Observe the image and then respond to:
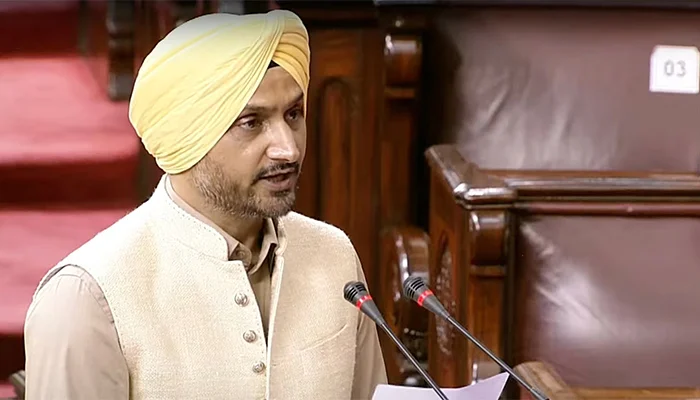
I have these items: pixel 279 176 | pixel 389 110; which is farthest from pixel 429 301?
pixel 389 110

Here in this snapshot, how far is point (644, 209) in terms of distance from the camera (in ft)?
6.70

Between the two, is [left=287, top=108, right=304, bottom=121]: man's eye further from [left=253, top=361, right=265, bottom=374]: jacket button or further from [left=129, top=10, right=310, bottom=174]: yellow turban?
[left=253, top=361, right=265, bottom=374]: jacket button

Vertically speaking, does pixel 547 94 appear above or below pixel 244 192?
below

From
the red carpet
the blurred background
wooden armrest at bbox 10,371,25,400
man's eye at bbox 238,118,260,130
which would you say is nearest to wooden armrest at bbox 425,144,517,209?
the blurred background

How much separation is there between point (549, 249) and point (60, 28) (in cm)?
176

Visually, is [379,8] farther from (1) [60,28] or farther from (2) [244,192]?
(2) [244,192]

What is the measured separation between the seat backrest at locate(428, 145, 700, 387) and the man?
0.54 meters

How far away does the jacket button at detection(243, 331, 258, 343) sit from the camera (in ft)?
4.77

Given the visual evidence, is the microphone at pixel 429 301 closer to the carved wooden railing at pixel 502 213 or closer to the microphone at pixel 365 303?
the microphone at pixel 365 303

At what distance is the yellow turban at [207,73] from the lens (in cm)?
140

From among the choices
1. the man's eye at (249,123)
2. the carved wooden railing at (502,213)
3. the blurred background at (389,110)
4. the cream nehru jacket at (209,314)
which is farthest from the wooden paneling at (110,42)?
the man's eye at (249,123)

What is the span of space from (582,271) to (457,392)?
2.56ft

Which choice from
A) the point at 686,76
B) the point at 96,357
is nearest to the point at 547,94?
the point at 686,76

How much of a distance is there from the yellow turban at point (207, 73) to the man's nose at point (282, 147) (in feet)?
0.17
